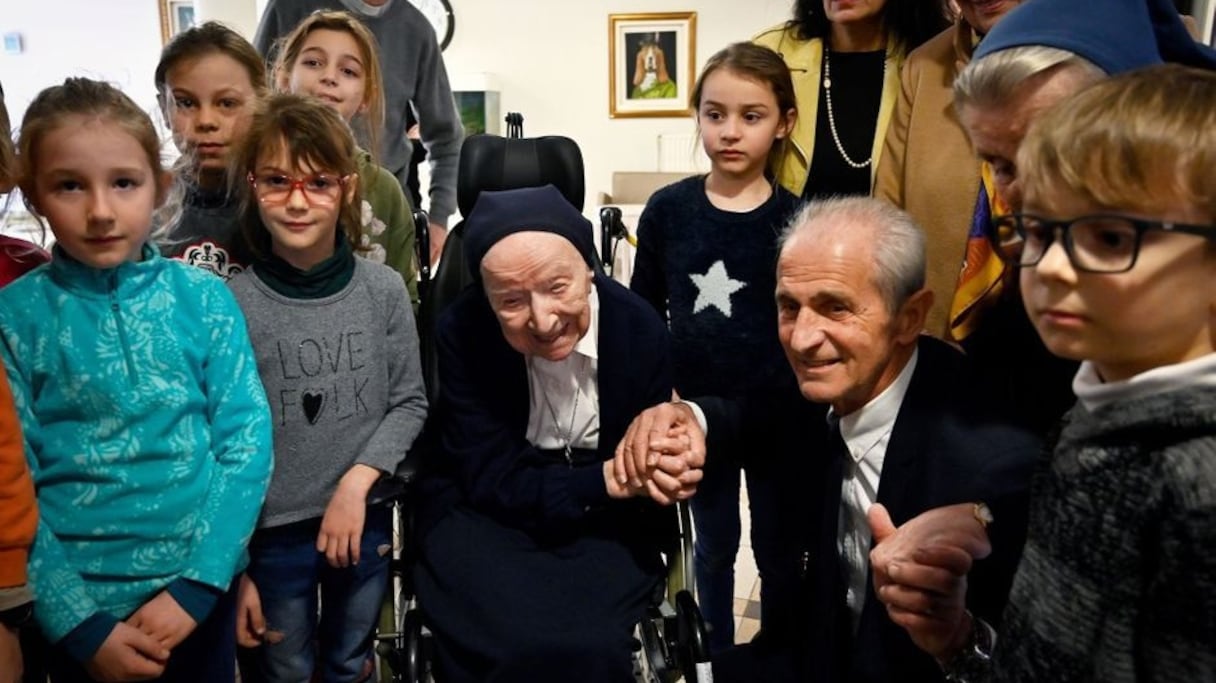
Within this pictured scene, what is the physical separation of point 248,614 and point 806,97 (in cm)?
162

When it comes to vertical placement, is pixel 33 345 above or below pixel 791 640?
above

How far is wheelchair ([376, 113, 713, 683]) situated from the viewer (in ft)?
5.34

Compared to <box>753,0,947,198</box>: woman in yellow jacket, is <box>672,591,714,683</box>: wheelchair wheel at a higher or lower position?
lower

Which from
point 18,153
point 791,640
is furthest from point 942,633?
point 18,153

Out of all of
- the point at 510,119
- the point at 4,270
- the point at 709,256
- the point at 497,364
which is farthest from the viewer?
the point at 510,119

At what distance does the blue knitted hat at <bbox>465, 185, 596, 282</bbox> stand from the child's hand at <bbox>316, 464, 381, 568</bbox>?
0.47m

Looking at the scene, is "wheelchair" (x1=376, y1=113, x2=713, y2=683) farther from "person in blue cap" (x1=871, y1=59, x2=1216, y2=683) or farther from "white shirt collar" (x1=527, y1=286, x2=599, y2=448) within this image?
"person in blue cap" (x1=871, y1=59, x2=1216, y2=683)

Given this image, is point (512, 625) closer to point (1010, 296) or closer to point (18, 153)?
point (1010, 296)

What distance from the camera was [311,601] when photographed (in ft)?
5.61

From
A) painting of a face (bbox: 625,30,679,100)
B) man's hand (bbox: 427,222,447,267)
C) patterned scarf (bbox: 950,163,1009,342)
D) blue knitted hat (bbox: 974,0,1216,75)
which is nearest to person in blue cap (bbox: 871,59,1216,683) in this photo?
blue knitted hat (bbox: 974,0,1216,75)

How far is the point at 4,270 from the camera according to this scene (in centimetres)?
147

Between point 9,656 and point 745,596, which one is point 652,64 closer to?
point 745,596

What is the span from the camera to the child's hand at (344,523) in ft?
5.25

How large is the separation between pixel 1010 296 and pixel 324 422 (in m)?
1.21
